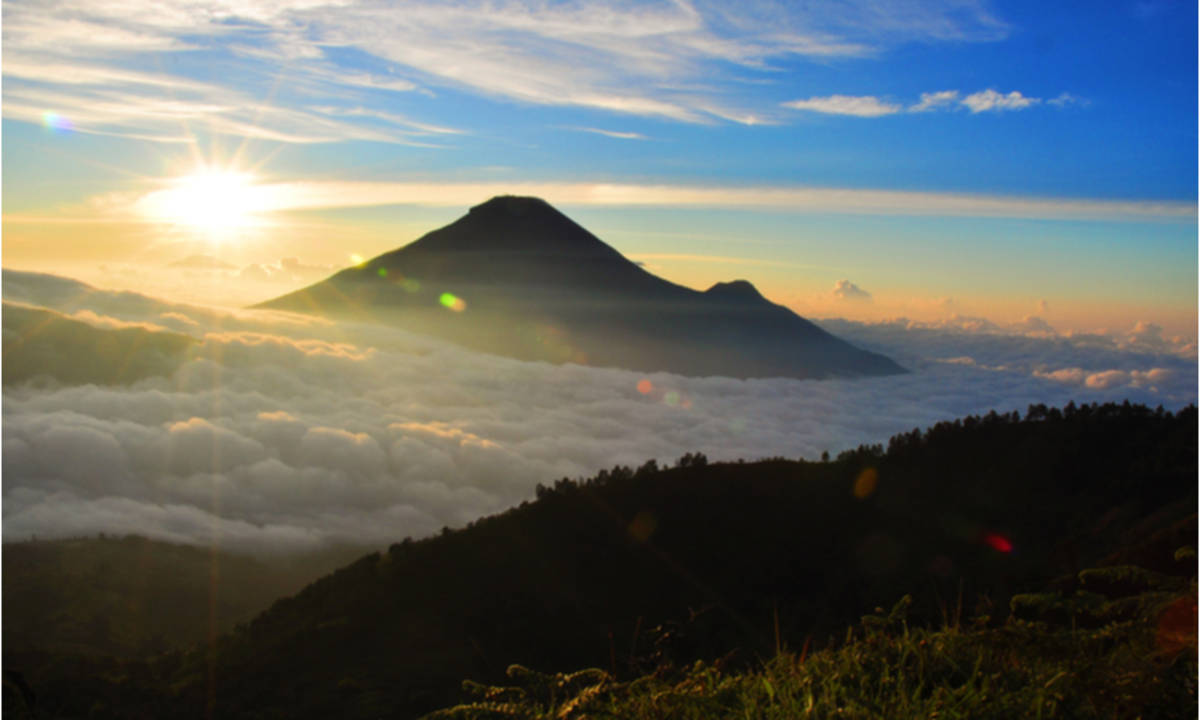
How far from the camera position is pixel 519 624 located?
944 inches

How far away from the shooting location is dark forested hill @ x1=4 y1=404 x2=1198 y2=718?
18594 millimetres

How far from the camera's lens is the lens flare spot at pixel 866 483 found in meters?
32.5

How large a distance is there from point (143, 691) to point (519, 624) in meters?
14.3

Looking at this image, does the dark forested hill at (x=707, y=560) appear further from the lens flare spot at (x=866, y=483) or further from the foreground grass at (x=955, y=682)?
the foreground grass at (x=955, y=682)

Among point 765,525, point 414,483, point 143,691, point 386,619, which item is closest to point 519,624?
point 386,619

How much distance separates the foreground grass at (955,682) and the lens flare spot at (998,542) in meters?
20.9

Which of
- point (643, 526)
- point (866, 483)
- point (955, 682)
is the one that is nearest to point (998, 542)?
point (866, 483)

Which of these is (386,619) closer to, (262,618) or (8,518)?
(262,618)

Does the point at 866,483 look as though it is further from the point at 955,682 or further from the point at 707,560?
the point at 955,682

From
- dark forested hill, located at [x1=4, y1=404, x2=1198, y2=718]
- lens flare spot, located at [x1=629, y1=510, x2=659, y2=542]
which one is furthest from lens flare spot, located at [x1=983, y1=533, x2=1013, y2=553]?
lens flare spot, located at [x1=629, y1=510, x2=659, y2=542]

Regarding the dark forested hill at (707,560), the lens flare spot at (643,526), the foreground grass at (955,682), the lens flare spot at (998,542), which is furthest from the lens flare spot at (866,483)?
the foreground grass at (955,682)

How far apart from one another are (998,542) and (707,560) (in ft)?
32.6

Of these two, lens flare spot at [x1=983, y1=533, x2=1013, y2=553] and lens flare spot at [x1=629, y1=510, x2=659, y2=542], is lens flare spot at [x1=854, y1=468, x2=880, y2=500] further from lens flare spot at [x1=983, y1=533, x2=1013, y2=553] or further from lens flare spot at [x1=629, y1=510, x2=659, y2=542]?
lens flare spot at [x1=629, y1=510, x2=659, y2=542]

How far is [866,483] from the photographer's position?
33.8m
